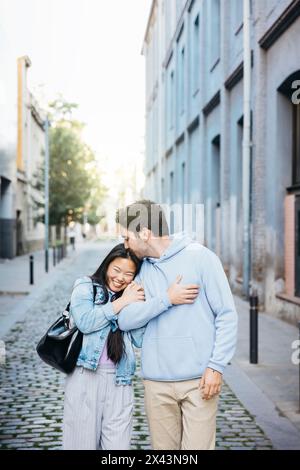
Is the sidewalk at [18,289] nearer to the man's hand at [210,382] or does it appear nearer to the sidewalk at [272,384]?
A: the sidewalk at [272,384]

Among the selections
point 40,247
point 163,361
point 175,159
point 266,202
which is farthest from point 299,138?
point 40,247

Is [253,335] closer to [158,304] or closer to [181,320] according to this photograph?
[181,320]

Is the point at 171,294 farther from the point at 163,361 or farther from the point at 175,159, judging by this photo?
the point at 175,159

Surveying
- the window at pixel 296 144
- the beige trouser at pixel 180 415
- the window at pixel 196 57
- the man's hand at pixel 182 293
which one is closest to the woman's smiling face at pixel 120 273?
the man's hand at pixel 182 293

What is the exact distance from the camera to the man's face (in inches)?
110

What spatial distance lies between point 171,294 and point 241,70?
12.0 metres

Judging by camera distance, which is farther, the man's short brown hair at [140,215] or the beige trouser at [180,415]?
the beige trouser at [180,415]

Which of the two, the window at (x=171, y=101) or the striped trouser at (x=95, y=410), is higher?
the window at (x=171, y=101)

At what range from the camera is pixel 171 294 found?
2760mm

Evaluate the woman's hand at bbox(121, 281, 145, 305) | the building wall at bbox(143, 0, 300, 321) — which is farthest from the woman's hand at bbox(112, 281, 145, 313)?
the building wall at bbox(143, 0, 300, 321)

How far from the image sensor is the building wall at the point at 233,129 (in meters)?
11.5

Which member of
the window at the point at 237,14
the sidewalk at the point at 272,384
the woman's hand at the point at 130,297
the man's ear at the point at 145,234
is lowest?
the sidewalk at the point at 272,384

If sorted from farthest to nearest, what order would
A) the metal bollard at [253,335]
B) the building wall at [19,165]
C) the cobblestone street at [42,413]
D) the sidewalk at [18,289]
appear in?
1. the building wall at [19,165]
2. the sidewalk at [18,289]
3. the metal bollard at [253,335]
4. the cobblestone street at [42,413]

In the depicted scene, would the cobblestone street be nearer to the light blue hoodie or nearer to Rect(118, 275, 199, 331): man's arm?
the light blue hoodie
